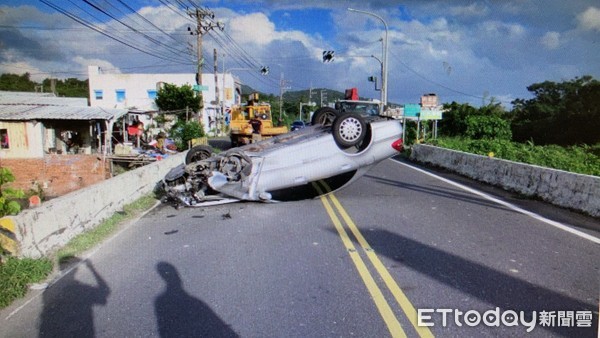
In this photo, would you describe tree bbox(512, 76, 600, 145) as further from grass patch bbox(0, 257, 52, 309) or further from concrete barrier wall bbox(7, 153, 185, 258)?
grass patch bbox(0, 257, 52, 309)

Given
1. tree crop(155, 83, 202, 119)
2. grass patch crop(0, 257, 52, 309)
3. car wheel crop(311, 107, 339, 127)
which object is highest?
tree crop(155, 83, 202, 119)

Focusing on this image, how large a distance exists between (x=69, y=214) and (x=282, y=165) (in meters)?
4.06

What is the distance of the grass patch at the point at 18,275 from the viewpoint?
180 inches

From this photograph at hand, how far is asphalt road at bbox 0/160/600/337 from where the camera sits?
3.79 metres

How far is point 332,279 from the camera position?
4.76 m

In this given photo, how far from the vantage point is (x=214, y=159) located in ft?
30.4

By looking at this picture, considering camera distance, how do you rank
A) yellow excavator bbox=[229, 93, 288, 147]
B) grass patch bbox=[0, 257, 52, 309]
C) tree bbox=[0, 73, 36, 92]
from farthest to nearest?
tree bbox=[0, 73, 36, 92], yellow excavator bbox=[229, 93, 288, 147], grass patch bbox=[0, 257, 52, 309]

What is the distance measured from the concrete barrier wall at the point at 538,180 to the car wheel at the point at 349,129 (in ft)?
13.7

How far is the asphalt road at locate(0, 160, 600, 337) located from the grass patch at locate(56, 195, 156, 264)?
0.82ft

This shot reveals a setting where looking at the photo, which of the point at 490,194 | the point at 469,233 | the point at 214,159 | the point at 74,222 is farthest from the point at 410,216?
the point at 74,222

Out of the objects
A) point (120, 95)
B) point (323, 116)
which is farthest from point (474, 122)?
point (120, 95)

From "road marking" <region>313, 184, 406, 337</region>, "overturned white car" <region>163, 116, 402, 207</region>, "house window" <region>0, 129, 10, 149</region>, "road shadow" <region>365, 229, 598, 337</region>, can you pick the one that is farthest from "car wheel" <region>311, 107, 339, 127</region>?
"house window" <region>0, 129, 10, 149</region>

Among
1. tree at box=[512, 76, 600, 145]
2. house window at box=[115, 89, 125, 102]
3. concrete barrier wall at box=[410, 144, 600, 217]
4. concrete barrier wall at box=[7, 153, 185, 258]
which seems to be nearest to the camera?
concrete barrier wall at box=[7, 153, 185, 258]

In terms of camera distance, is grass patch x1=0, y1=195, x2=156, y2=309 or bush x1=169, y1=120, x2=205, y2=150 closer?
grass patch x1=0, y1=195, x2=156, y2=309
